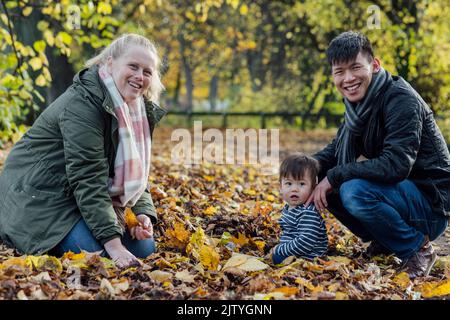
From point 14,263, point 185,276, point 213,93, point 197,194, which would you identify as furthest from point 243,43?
point 14,263

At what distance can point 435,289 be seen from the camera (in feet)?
10.4

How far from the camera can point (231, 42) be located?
2648 centimetres

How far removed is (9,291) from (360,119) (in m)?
2.17

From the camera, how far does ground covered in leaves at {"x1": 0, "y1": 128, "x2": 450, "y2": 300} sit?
9.45 feet

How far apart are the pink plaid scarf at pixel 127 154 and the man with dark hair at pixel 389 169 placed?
107 cm

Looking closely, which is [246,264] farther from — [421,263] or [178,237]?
[421,263]

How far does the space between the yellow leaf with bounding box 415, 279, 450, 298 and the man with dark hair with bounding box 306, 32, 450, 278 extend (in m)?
0.33

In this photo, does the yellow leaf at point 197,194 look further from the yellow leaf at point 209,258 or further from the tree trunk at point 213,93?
the tree trunk at point 213,93

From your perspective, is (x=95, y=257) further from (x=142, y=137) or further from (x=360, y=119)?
(x=360, y=119)

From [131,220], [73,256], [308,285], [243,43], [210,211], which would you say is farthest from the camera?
[243,43]

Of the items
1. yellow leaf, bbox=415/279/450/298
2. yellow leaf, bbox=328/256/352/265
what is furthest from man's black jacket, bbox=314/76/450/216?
yellow leaf, bbox=415/279/450/298

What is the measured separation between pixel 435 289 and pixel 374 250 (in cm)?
79

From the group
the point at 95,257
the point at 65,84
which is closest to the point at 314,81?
the point at 65,84

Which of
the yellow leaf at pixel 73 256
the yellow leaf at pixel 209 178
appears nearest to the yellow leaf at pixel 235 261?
the yellow leaf at pixel 73 256
